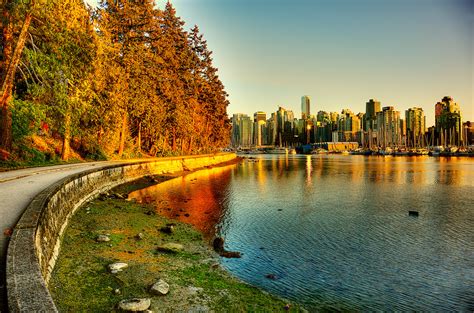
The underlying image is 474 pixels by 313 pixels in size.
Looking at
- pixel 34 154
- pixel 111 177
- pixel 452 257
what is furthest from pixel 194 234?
pixel 34 154

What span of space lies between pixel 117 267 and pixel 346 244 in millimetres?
9922

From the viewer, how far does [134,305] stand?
7551mm

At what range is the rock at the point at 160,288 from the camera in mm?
8547

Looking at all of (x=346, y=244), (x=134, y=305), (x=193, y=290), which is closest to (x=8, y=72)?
(x=193, y=290)

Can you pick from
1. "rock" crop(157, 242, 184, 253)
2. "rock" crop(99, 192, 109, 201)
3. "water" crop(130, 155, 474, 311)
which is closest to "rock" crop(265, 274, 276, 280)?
"water" crop(130, 155, 474, 311)

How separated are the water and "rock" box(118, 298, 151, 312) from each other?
3.91 m

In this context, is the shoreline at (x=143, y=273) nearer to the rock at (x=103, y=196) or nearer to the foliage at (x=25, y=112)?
the rock at (x=103, y=196)

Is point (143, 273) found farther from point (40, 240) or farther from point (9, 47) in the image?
point (9, 47)

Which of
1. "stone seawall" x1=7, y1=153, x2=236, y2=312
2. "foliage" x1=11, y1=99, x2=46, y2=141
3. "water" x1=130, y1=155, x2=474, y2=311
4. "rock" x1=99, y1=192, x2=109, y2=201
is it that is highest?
"foliage" x1=11, y1=99, x2=46, y2=141

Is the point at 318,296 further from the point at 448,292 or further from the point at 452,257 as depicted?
the point at 452,257

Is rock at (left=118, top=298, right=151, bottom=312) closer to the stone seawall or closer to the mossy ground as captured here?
the mossy ground

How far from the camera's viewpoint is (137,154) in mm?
49281

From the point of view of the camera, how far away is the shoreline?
8.13m

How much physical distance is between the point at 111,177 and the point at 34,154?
6221 millimetres
